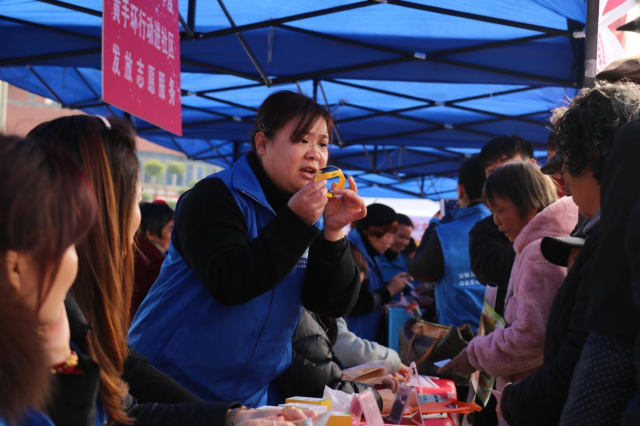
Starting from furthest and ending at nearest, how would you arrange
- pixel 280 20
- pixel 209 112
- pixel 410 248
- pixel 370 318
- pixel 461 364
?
pixel 209 112 < pixel 410 248 < pixel 280 20 < pixel 370 318 < pixel 461 364

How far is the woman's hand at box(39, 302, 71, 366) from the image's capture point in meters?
1.01

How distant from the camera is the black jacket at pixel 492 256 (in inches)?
123

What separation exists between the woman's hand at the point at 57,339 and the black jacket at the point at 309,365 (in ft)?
4.11

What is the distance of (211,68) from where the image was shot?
20.4 ft

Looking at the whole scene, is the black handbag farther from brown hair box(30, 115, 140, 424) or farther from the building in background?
the building in background

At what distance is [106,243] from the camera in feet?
4.41

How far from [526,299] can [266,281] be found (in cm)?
93

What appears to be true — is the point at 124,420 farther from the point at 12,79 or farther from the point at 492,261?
the point at 12,79

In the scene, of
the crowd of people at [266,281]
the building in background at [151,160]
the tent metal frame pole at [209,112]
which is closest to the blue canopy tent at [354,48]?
the tent metal frame pole at [209,112]

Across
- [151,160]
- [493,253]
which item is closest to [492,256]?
[493,253]

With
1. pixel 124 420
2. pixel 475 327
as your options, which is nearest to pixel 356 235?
pixel 475 327

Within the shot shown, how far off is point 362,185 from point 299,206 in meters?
13.3

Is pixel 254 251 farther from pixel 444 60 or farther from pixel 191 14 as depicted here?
pixel 444 60

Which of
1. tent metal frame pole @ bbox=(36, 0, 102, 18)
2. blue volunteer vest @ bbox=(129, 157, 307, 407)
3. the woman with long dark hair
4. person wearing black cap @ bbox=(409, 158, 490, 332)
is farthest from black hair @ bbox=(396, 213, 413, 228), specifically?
the woman with long dark hair
